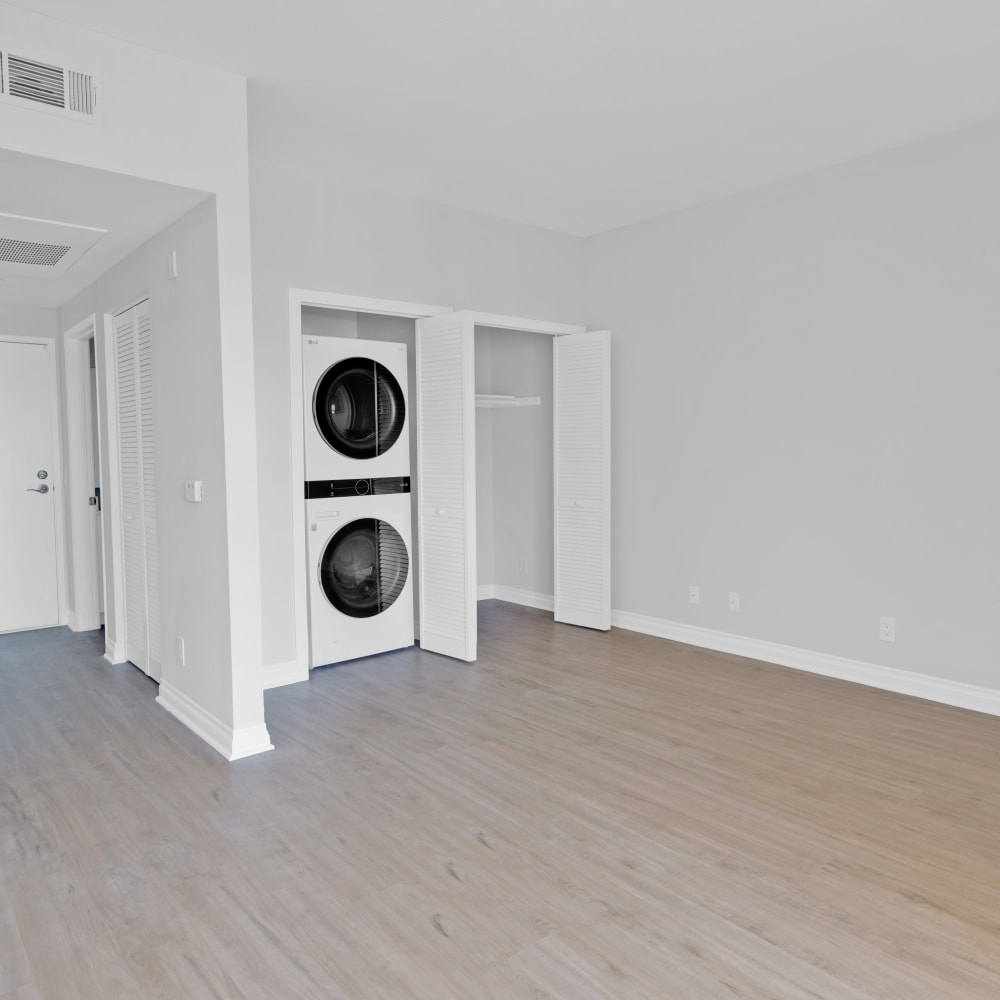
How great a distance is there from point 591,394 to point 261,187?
237 centimetres

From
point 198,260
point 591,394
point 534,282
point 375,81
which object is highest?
point 375,81

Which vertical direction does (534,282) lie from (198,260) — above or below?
above

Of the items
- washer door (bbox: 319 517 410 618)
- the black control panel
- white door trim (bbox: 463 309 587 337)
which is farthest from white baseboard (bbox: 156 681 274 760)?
white door trim (bbox: 463 309 587 337)

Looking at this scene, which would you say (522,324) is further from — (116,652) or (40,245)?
(116,652)

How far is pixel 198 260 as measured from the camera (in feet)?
10.4

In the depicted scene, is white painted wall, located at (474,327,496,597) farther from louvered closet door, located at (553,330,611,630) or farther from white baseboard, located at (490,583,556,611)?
louvered closet door, located at (553,330,611,630)

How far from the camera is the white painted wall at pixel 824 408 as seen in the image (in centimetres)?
367

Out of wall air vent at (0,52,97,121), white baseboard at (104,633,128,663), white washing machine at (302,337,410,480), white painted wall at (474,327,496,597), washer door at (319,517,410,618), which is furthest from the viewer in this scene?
white painted wall at (474,327,496,597)

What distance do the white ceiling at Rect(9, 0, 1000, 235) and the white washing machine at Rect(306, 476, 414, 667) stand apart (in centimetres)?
174

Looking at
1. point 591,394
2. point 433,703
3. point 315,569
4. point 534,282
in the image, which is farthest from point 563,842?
point 534,282

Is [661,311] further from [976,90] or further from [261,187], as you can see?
[261,187]

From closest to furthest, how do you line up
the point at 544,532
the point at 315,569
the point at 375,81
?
the point at 375,81
the point at 315,569
the point at 544,532

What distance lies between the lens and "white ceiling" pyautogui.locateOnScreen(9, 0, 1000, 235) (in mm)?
2617

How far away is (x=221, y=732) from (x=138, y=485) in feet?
5.20
